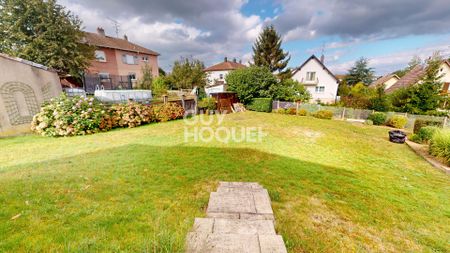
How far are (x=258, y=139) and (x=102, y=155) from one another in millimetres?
5750

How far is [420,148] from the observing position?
723cm

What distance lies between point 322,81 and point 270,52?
8736 millimetres

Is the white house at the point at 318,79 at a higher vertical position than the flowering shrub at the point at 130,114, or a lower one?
higher

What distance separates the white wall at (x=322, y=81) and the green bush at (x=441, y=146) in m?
21.0

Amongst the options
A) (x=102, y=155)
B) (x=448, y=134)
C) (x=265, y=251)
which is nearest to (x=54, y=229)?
(x=265, y=251)

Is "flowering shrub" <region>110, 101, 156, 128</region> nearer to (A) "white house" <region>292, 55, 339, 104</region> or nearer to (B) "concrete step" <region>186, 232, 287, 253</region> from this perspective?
(B) "concrete step" <region>186, 232, 287, 253</region>

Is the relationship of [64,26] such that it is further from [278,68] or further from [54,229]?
[278,68]

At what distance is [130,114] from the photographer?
9633mm

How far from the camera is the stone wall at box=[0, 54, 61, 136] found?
23.6 feet

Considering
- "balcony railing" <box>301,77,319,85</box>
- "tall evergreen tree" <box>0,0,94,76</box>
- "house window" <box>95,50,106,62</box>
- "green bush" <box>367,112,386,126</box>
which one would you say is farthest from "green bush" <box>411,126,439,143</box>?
"house window" <box>95,50,106,62</box>

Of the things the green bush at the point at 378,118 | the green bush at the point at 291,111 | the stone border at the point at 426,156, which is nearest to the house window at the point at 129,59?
the green bush at the point at 291,111

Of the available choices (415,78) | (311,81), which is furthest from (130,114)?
(311,81)

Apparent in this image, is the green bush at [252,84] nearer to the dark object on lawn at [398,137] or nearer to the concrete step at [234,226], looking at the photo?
the dark object on lawn at [398,137]

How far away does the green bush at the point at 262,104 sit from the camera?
647 inches
